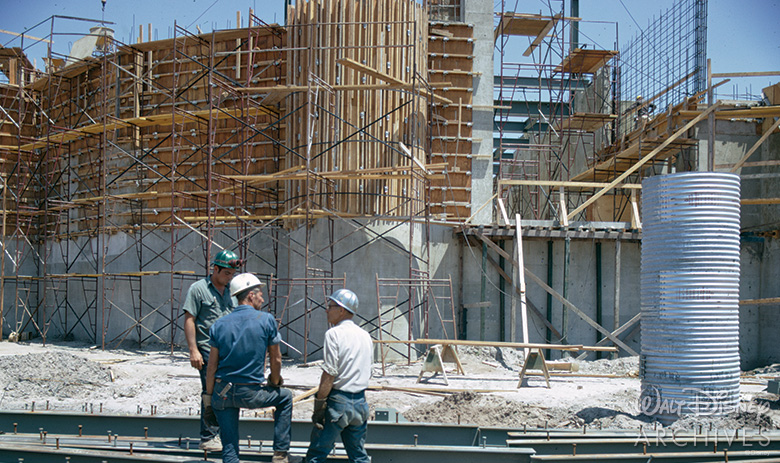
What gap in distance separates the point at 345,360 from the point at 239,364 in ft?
3.14

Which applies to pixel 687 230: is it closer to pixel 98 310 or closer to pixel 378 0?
pixel 378 0

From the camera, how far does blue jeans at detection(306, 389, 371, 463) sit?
6.29 m

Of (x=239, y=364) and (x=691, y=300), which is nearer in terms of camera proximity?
(x=239, y=364)

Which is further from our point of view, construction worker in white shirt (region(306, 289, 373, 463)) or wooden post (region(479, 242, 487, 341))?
wooden post (region(479, 242, 487, 341))

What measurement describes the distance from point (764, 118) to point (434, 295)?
10.5 meters

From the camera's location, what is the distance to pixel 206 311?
761 cm

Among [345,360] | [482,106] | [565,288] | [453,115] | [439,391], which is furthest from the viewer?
[482,106]

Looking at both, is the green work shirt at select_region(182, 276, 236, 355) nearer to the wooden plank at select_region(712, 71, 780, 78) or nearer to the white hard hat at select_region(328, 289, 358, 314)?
the white hard hat at select_region(328, 289, 358, 314)

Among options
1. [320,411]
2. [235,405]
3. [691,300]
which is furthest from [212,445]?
[691,300]

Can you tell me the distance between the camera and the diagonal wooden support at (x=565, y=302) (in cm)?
1783

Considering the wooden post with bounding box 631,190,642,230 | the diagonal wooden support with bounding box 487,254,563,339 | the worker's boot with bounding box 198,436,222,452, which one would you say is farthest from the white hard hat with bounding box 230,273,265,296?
the wooden post with bounding box 631,190,642,230

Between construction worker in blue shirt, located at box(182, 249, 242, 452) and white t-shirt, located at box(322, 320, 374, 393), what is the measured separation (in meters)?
1.65

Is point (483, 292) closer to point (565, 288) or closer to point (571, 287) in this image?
point (565, 288)

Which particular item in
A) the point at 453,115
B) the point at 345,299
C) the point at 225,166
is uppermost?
the point at 453,115
